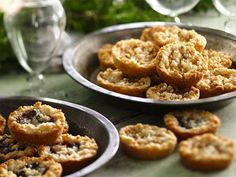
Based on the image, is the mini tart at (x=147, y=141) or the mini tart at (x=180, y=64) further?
the mini tart at (x=180, y=64)

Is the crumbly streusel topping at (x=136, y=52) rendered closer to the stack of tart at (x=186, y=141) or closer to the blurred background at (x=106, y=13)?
the stack of tart at (x=186, y=141)

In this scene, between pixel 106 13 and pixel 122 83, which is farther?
pixel 106 13

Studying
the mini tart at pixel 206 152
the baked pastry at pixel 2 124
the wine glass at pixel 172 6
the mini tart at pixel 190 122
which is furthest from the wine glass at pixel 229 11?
the baked pastry at pixel 2 124

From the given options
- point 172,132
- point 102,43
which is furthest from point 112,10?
point 172,132

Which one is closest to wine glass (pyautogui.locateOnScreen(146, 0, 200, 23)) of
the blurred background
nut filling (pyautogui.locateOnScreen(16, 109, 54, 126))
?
the blurred background

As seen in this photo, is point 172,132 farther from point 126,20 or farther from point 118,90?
point 126,20

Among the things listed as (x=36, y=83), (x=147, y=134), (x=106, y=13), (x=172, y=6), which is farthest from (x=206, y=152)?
(x=106, y=13)

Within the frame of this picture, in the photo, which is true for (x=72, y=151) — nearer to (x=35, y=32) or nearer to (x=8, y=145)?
(x=8, y=145)
